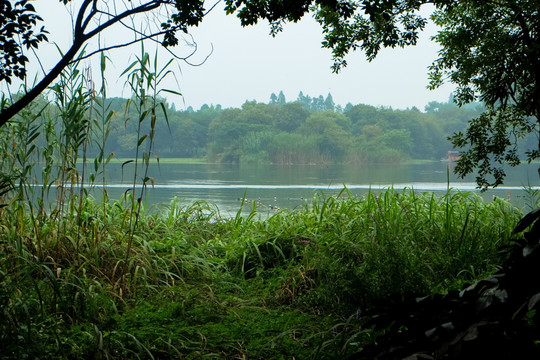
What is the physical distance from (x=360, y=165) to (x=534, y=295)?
37.3m

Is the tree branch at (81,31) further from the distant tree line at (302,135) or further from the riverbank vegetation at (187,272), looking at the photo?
the distant tree line at (302,135)

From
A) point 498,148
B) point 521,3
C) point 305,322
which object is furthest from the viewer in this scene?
point 498,148

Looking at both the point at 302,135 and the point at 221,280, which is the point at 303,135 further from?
the point at 221,280

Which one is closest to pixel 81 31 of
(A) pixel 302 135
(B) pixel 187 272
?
(B) pixel 187 272

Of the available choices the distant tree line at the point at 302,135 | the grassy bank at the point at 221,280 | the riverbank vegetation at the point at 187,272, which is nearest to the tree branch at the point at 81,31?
the riverbank vegetation at the point at 187,272

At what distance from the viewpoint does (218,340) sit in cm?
291

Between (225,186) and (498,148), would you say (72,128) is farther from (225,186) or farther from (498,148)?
(225,186)

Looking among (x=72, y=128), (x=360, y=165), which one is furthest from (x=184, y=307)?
(x=360, y=165)

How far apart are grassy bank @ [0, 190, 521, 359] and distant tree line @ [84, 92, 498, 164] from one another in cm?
3015

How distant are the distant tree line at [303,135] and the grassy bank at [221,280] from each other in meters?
30.1

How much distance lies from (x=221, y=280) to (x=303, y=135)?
34490 mm

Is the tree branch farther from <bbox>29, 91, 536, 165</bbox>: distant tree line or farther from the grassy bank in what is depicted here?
<bbox>29, 91, 536, 165</bbox>: distant tree line

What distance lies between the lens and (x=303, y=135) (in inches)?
1510

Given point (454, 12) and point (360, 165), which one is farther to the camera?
point (360, 165)
